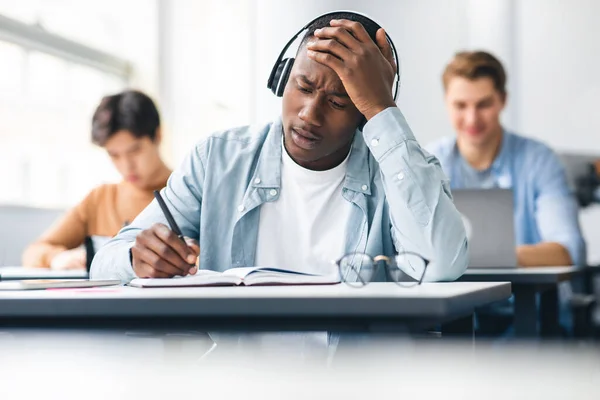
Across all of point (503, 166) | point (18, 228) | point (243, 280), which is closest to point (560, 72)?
point (503, 166)

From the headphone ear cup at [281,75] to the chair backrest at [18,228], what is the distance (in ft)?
8.04

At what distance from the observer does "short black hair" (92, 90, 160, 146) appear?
11.2 ft

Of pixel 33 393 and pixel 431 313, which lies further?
pixel 431 313

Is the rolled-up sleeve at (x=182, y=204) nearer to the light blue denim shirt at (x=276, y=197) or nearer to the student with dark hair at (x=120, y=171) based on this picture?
the light blue denim shirt at (x=276, y=197)

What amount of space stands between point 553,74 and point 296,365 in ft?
19.0

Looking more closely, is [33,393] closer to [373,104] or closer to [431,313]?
[431,313]

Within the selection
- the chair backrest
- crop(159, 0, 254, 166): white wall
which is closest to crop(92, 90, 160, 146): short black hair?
the chair backrest

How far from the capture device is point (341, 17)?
1.85 m

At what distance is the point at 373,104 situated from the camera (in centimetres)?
162

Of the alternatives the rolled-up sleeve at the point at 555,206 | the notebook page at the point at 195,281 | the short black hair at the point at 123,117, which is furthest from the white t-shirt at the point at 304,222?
the short black hair at the point at 123,117

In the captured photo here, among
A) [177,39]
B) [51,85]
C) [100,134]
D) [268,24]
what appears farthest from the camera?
[177,39]

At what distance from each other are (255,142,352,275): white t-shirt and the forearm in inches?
46.6

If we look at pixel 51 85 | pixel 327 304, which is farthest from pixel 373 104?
pixel 51 85

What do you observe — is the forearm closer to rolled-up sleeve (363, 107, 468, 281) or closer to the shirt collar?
the shirt collar
